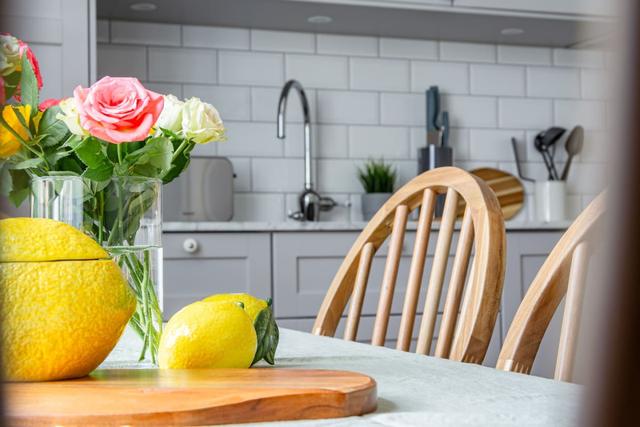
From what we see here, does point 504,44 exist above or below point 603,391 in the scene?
above

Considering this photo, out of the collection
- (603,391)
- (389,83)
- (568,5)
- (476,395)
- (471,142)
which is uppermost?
(568,5)

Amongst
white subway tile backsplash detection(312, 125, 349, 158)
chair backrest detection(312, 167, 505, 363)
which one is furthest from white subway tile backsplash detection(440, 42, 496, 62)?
chair backrest detection(312, 167, 505, 363)

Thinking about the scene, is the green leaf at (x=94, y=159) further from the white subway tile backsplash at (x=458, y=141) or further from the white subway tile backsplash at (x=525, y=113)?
the white subway tile backsplash at (x=525, y=113)

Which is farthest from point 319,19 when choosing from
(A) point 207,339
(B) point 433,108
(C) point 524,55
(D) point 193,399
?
(D) point 193,399

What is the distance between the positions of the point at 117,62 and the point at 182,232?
768 millimetres

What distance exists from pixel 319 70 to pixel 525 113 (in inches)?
32.4

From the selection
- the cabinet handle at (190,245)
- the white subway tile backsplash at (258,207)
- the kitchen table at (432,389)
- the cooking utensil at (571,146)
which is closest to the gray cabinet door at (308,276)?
the cabinet handle at (190,245)

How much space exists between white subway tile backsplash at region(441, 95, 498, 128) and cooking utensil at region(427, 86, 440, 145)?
4.2 inches

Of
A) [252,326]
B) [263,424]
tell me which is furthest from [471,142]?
[263,424]

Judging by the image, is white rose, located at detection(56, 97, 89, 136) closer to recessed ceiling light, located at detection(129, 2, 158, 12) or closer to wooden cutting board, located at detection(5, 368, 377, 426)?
wooden cutting board, located at detection(5, 368, 377, 426)

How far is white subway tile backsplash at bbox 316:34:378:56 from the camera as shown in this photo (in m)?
2.89

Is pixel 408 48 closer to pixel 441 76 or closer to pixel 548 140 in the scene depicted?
pixel 441 76

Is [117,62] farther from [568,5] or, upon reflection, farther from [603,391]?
[603,391]

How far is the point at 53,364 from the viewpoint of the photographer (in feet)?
1.63
